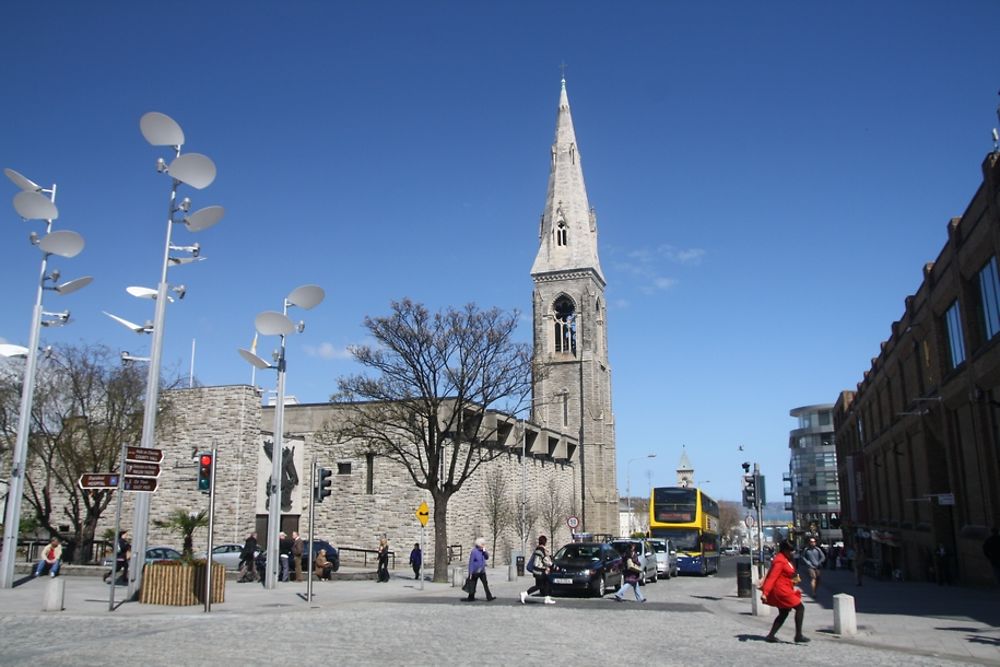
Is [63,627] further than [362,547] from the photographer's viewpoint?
No

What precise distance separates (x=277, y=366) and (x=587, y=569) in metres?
9.71

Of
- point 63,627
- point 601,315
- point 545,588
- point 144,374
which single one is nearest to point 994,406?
point 545,588

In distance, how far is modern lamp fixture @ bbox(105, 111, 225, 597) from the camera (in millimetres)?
16750

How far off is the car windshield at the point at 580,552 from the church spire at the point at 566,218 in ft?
200

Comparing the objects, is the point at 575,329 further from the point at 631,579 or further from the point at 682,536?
the point at 631,579

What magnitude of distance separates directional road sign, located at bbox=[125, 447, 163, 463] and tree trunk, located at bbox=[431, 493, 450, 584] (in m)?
12.9

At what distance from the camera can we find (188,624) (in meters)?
13.8

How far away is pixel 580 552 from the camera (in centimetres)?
2253

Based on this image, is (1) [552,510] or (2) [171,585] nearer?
(2) [171,585]

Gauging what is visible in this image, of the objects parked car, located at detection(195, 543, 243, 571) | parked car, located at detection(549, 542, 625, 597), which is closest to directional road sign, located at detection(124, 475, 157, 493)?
parked car, located at detection(549, 542, 625, 597)

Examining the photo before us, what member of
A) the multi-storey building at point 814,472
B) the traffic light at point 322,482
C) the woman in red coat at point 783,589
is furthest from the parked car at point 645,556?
the multi-storey building at point 814,472

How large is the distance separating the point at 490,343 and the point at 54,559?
14.6 meters

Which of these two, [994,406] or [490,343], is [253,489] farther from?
[994,406]

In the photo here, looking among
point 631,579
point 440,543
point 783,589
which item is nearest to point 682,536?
point 440,543
